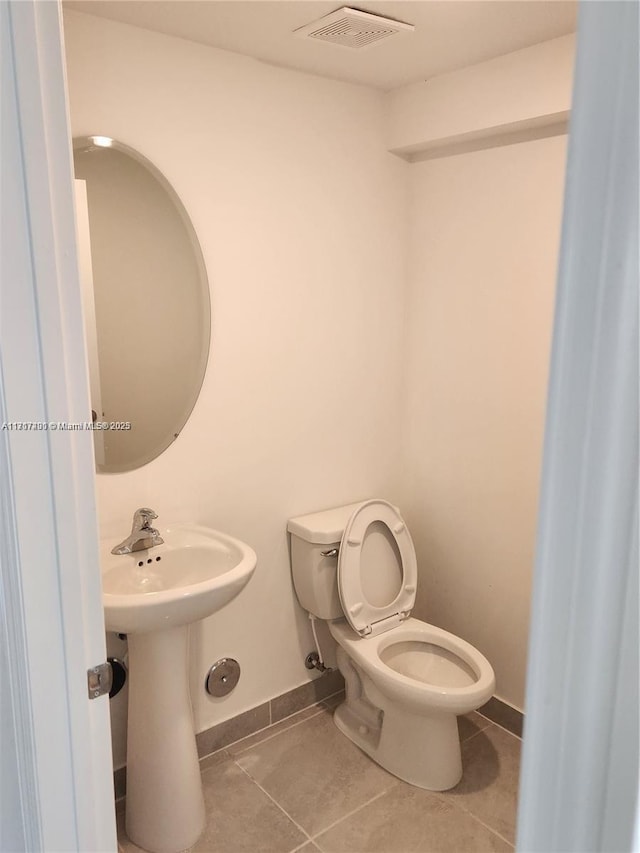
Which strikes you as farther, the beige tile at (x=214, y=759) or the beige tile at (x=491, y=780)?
the beige tile at (x=214, y=759)

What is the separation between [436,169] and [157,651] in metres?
1.91

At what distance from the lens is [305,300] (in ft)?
7.76

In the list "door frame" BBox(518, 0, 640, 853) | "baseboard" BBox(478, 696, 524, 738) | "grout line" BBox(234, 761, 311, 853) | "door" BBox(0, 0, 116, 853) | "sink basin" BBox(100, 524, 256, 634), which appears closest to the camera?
"door frame" BBox(518, 0, 640, 853)

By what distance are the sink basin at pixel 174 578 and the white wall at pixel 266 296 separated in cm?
14

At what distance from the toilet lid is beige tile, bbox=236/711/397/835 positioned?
0.44 metres

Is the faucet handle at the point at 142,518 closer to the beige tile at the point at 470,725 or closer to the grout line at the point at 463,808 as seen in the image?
the grout line at the point at 463,808

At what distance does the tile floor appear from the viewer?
6.51 feet

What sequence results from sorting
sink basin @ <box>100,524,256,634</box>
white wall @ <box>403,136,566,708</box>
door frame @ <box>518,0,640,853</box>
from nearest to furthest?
door frame @ <box>518,0,640,853</box> → sink basin @ <box>100,524,256,634</box> → white wall @ <box>403,136,566,708</box>

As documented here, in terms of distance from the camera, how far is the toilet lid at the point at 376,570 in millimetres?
2363

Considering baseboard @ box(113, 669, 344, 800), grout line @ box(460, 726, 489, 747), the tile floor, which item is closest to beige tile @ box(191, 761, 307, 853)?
the tile floor

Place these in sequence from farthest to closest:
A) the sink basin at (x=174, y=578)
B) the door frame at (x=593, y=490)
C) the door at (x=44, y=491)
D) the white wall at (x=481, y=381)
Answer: the white wall at (x=481, y=381), the sink basin at (x=174, y=578), the door at (x=44, y=491), the door frame at (x=593, y=490)

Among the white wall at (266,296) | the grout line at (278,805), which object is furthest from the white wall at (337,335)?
the grout line at (278,805)

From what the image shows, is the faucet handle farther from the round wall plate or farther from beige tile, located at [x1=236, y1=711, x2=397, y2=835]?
beige tile, located at [x1=236, y1=711, x2=397, y2=835]

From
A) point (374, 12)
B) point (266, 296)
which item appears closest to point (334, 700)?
point (266, 296)
